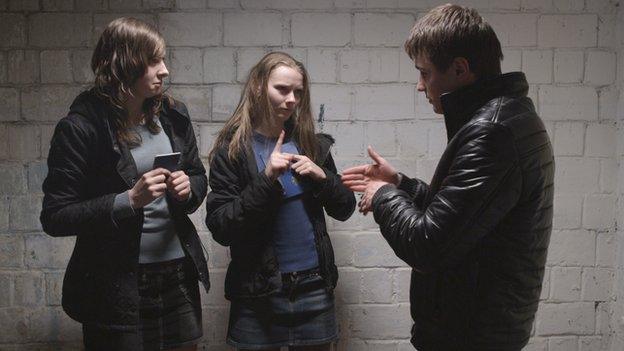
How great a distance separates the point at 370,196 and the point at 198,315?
32.7 inches

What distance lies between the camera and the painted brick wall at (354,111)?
2.68 metres

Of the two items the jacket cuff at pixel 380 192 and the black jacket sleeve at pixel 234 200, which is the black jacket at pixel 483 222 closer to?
the jacket cuff at pixel 380 192

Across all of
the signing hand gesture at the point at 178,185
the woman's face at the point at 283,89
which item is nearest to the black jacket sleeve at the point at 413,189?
the woman's face at the point at 283,89

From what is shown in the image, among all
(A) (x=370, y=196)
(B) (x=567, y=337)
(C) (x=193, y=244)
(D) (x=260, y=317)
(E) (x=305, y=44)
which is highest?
(E) (x=305, y=44)

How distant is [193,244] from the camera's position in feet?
6.63

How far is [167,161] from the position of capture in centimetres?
184

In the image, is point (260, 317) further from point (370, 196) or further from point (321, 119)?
point (321, 119)

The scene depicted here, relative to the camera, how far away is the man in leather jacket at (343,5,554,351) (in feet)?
4.39

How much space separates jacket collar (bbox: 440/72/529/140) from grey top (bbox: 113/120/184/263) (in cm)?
101

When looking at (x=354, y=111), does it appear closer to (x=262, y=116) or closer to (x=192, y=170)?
(x=262, y=116)

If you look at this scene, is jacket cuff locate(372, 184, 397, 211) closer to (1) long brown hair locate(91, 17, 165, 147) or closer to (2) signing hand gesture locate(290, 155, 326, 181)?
(2) signing hand gesture locate(290, 155, 326, 181)

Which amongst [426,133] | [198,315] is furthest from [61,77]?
[426,133]

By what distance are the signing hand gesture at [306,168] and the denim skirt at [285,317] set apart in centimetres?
35

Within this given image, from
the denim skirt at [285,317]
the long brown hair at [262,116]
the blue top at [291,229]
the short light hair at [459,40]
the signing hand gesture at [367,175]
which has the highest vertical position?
the short light hair at [459,40]
